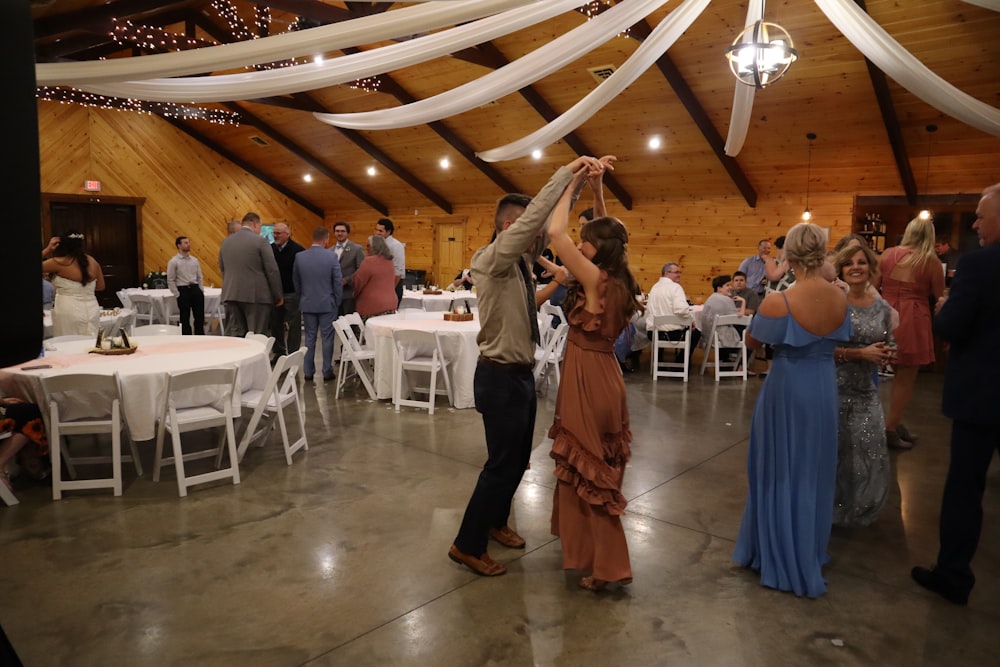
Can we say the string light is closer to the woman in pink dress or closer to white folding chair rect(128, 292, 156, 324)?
white folding chair rect(128, 292, 156, 324)

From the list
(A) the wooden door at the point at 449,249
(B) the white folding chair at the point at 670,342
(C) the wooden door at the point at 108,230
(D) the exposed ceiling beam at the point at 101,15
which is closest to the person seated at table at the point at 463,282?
(B) the white folding chair at the point at 670,342

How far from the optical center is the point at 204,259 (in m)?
15.7

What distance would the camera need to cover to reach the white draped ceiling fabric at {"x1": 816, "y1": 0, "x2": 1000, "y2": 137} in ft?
15.3

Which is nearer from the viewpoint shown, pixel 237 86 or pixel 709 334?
pixel 237 86

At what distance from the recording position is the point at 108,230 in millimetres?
14266

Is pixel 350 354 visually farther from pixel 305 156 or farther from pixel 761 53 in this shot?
pixel 305 156

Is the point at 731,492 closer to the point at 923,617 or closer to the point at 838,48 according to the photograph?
the point at 923,617

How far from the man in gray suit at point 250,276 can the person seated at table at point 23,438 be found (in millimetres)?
2862

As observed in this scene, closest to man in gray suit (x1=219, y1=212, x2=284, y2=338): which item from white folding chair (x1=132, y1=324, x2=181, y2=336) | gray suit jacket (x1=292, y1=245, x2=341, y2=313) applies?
gray suit jacket (x1=292, y1=245, x2=341, y2=313)

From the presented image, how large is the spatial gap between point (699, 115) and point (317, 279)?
6.39 m

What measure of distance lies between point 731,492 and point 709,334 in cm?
434

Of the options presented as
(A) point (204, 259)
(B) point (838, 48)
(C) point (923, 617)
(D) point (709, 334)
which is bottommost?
(C) point (923, 617)

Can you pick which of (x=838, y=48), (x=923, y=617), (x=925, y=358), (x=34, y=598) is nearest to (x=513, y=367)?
(x=923, y=617)

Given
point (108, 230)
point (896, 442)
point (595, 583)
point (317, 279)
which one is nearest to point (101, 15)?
point (317, 279)
